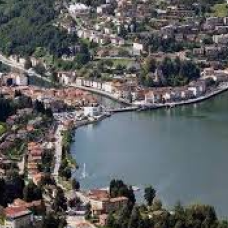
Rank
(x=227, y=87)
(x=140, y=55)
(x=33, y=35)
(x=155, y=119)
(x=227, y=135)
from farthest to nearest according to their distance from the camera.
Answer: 1. (x=33, y=35)
2. (x=140, y=55)
3. (x=227, y=87)
4. (x=155, y=119)
5. (x=227, y=135)

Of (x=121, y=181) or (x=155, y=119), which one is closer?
(x=121, y=181)

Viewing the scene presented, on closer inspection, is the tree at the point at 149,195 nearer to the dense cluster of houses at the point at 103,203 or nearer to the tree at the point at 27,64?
the dense cluster of houses at the point at 103,203

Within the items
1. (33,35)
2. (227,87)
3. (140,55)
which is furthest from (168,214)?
(33,35)

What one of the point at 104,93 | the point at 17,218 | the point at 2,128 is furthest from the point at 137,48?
the point at 17,218

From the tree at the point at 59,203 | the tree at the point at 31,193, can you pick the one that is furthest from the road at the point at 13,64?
the tree at the point at 59,203

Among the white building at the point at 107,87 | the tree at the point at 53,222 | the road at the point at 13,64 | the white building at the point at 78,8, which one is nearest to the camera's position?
the tree at the point at 53,222

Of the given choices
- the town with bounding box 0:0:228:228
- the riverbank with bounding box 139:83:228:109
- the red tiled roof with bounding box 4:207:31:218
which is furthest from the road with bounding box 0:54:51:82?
the red tiled roof with bounding box 4:207:31:218

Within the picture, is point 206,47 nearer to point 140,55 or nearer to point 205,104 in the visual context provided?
point 140,55

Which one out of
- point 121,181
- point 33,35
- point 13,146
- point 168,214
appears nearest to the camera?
point 168,214
